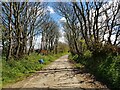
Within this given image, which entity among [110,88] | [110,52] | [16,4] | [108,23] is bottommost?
[110,88]

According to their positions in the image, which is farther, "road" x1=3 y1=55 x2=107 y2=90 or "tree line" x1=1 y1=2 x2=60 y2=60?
"tree line" x1=1 y1=2 x2=60 y2=60

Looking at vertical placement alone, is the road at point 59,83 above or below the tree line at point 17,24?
below

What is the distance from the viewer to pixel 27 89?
43.7ft

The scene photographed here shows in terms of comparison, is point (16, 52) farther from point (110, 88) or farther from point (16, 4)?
point (110, 88)

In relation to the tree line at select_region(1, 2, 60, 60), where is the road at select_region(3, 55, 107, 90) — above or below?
below

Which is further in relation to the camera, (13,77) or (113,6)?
(113,6)

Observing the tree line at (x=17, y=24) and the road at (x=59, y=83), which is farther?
the tree line at (x=17, y=24)

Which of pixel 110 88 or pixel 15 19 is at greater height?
pixel 15 19

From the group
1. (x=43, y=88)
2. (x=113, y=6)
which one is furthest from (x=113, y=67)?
(x=113, y=6)

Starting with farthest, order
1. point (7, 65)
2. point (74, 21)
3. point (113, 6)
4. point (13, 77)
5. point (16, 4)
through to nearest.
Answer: point (74, 21) < point (113, 6) < point (16, 4) < point (7, 65) < point (13, 77)

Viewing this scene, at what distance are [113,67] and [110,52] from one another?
5.96 metres

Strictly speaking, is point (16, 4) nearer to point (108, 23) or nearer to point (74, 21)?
point (108, 23)

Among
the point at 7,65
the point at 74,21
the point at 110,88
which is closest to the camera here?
the point at 110,88

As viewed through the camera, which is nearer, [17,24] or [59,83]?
[59,83]
